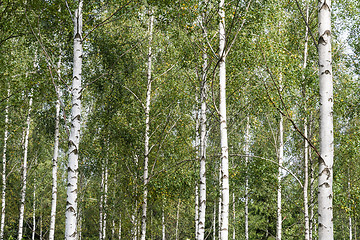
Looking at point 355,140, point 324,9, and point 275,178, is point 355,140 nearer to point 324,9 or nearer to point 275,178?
point 275,178

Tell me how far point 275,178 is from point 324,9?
8.52 metres

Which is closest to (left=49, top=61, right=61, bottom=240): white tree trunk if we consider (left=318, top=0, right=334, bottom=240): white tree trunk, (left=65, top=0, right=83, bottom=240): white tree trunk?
(left=65, top=0, right=83, bottom=240): white tree trunk

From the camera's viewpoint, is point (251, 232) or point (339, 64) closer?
point (339, 64)

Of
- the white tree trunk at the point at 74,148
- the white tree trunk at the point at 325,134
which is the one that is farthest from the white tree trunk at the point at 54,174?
the white tree trunk at the point at 325,134

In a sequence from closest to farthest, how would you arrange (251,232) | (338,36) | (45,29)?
(45,29)
(338,36)
(251,232)

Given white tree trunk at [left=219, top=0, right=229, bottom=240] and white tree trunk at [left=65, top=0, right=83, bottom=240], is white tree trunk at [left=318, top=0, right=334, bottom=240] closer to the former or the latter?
white tree trunk at [left=219, top=0, right=229, bottom=240]

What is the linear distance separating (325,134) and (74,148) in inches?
155

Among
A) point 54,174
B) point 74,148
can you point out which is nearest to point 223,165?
point 74,148

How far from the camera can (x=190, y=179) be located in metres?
10.3

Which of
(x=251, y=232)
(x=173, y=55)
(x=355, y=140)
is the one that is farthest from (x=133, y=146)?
(x=251, y=232)

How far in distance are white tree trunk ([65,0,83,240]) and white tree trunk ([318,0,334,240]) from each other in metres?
3.78

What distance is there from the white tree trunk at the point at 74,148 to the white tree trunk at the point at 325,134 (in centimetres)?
378

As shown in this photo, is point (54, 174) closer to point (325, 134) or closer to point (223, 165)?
point (223, 165)

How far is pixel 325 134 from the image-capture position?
3246mm
